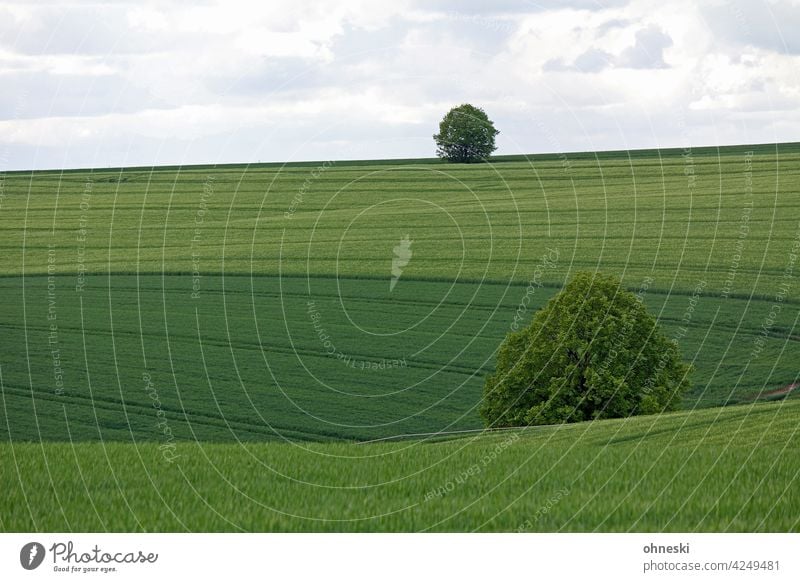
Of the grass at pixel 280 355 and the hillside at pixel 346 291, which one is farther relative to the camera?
the hillside at pixel 346 291

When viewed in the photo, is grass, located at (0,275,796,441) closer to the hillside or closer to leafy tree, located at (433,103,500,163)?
the hillside

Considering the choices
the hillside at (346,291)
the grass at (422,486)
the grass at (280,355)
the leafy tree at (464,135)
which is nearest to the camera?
the grass at (422,486)

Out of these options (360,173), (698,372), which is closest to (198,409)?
(698,372)

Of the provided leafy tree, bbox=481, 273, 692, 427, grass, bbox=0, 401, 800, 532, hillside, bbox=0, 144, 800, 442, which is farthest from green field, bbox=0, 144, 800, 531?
leafy tree, bbox=481, 273, 692, 427

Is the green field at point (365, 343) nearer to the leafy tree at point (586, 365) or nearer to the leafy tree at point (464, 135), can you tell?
the leafy tree at point (464, 135)

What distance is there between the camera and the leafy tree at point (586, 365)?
21.4 m

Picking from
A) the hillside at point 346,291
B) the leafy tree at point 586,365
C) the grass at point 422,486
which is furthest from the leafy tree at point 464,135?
the grass at point 422,486

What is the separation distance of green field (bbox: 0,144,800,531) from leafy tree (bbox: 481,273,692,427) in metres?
2.79

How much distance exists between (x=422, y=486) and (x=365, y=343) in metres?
26.9

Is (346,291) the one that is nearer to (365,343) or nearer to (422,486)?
(365,343)

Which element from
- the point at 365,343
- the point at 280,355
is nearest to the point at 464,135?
the point at 365,343

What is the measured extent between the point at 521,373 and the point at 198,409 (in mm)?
11986

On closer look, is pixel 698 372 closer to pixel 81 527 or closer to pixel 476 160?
pixel 81 527

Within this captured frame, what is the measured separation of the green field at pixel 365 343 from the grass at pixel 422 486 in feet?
0.14
